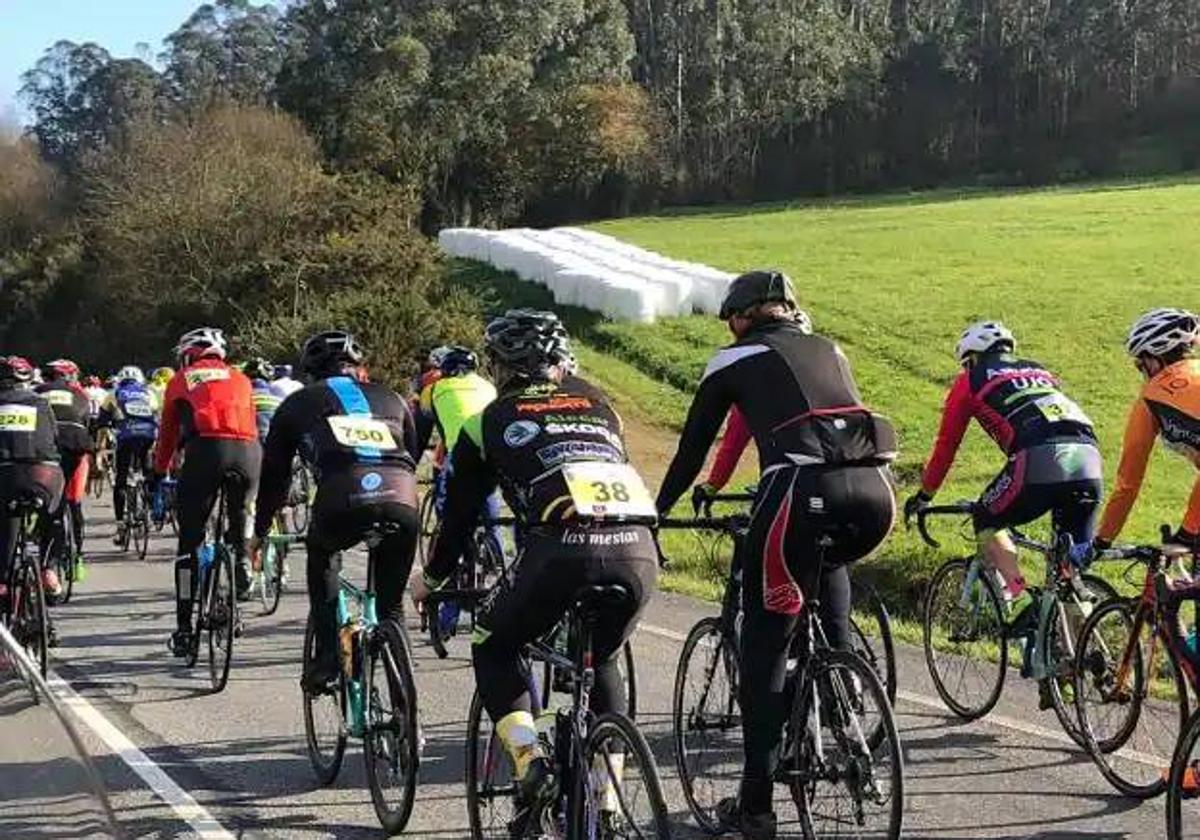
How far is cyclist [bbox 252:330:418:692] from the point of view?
630 centimetres

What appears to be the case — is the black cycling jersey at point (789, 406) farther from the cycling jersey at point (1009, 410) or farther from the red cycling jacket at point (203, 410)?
the red cycling jacket at point (203, 410)

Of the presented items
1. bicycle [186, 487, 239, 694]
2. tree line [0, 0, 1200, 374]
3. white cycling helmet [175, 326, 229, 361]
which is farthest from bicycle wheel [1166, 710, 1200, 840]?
tree line [0, 0, 1200, 374]

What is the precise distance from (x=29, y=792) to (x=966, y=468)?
581 inches

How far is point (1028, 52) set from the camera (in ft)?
287

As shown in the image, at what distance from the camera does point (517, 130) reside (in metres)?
69.5

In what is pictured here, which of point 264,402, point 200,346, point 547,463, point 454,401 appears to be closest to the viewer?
point 547,463

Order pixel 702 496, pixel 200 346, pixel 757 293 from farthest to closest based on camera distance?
→ 1. pixel 200 346
2. pixel 702 496
3. pixel 757 293

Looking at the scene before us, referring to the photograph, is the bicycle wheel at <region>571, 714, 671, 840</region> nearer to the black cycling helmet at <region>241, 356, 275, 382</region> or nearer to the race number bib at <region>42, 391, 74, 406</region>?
the race number bib at <region>42, 391, 74, 406</region>

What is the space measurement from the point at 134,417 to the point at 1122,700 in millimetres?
11932

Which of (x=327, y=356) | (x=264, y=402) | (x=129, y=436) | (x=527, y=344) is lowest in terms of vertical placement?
(x=129, y=436)

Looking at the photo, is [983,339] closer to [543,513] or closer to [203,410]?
[543,513]

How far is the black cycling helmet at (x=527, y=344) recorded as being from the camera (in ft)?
16.6

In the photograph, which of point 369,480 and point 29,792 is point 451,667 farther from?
point 29,792

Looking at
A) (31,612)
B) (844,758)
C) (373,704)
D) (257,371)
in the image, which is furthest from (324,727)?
(257,371)
